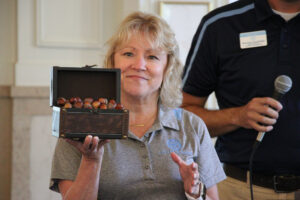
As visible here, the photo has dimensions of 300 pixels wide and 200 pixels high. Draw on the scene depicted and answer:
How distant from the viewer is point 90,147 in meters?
1.36

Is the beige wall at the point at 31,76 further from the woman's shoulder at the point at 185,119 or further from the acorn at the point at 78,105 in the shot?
the acorn at the point at 78,105

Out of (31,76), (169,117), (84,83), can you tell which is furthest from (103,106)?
(31,76)

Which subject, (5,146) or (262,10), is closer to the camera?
(262,10)

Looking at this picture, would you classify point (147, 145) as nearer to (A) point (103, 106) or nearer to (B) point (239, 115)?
(A) point (103, 106)

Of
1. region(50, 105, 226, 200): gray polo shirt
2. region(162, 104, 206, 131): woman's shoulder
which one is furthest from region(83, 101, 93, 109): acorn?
region(162, 104, 206, 131): woman's shoulder

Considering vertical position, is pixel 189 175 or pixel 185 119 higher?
pixel 185 119

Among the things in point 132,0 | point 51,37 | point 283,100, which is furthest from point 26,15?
point 283,100

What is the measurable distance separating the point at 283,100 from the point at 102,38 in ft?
7.11

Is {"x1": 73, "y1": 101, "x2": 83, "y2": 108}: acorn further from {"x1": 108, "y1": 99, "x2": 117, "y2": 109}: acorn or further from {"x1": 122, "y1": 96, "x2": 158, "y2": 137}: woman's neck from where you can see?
{"x1": 122, "y1": 96, "x2": 158, "y2": 137}: woman's neck

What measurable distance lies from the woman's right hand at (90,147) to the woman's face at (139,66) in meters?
0.38

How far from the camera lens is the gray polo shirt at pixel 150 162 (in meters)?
1.56

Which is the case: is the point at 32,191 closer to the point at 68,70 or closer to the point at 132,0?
the point at 132,0

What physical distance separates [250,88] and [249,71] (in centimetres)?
8

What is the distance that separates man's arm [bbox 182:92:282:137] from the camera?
1.60 m
